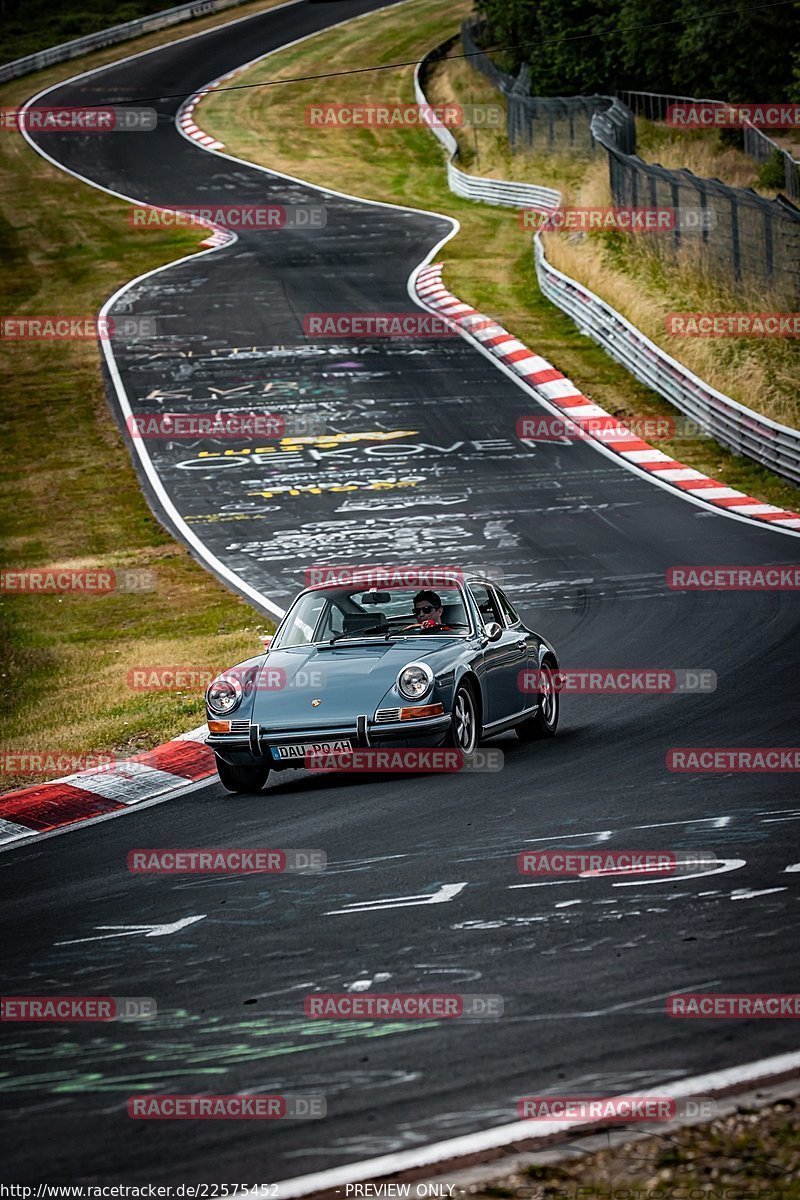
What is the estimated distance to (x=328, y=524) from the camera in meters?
21.9

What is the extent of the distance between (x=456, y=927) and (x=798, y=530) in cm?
1351

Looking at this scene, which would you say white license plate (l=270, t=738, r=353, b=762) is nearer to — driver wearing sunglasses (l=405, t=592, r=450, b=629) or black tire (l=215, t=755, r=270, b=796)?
black tire (l=215, t=755, r=270, b=796)

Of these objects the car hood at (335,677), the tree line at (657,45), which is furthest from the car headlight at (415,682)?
the tree line at (657,45)

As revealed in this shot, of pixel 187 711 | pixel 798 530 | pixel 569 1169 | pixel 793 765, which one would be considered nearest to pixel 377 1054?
pixel 569 1169

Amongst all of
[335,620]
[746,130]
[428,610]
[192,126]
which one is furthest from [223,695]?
[192,126]

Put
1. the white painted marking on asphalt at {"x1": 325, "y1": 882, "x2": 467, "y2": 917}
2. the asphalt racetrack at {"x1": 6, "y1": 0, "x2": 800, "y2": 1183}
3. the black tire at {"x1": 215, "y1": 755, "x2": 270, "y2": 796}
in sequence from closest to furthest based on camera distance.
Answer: the asphalt racetrack at {"x1": 6, "y1": 0, "x2": 800, "y2": 1183} → the white painted marking on asphalt at {"x1": 325, "y1": 882, "x2": 467, "y2": 917} → the black tire at {"x1": 215, "y1": 755, "x2": 270, "y2": 796}

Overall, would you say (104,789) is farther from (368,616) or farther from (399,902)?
(399,902)

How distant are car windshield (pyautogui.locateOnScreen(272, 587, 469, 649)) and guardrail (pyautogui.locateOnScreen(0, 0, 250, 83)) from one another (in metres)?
62.2

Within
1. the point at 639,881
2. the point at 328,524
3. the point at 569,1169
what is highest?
the point at 569,1169

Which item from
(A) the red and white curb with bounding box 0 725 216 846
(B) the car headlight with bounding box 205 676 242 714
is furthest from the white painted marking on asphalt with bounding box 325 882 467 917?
(B) the car headlight with bounding box 205 676 242 714

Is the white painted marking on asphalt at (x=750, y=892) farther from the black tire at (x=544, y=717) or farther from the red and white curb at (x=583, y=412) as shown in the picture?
the red and white curb at (x=583, y=412)

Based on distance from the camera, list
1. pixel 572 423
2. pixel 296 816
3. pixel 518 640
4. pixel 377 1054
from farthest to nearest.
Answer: pixel 572 423, pixel 518 640, pixel 296 816, pixel 377 1054

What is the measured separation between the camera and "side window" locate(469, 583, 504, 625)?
1185 cm

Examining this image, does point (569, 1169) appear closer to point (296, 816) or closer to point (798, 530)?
point (296, 816)
